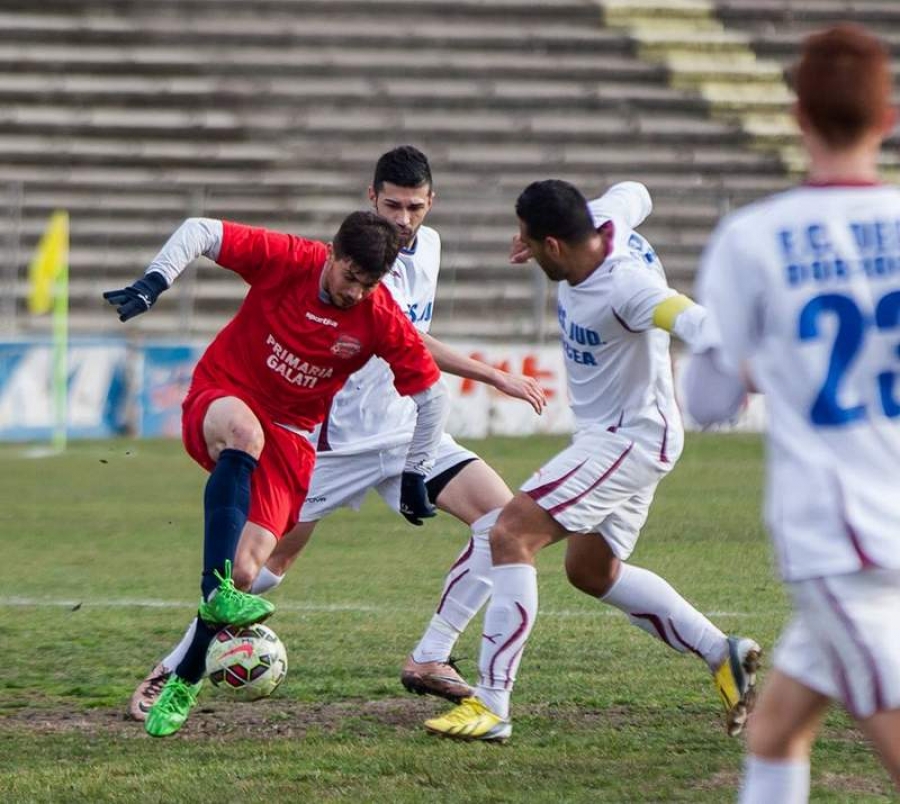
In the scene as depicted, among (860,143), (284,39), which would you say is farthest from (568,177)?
(860,143)

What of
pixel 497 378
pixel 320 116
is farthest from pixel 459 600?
pixel 320 116

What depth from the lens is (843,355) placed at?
3.10 m

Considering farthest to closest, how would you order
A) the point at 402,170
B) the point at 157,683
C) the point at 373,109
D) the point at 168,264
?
the point at 373,109 → the point at 402,170 → the point at 157,683 → the point at 168,264

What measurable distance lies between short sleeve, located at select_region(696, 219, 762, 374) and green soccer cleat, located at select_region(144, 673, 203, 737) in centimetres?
290

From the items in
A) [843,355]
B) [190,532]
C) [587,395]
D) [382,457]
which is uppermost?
[843,355]

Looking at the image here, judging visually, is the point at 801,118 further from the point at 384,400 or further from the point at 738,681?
the point at 384,400

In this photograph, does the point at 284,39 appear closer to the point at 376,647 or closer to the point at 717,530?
the point at 717,530

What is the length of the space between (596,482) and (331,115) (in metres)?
18.1

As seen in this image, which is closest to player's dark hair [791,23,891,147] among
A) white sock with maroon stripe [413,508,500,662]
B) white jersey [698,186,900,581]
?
white jersey [698,186,900,581]

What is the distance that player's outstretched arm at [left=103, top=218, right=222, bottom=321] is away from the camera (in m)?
5.62

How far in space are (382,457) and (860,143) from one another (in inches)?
160

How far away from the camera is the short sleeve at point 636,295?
5.43 meters

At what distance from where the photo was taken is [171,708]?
5.57m

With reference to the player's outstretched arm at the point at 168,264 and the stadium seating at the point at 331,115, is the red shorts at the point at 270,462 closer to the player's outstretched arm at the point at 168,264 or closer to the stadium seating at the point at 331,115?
the player's outstretched arm at the point at 168,264
